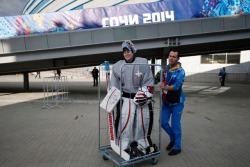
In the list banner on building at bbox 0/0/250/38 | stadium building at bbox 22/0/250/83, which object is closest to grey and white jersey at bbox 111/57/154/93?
banner on building at bbox 0/0/250/38

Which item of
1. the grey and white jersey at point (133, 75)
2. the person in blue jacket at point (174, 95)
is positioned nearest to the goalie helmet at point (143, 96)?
the grey and white jersey at point (133, 75)

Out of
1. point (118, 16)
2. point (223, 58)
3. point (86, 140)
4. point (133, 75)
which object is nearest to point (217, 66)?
point (223, 58)

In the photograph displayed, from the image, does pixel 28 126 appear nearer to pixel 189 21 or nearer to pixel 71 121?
pixel 71 121

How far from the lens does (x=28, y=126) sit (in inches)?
279

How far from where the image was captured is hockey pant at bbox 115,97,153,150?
13.0 ft

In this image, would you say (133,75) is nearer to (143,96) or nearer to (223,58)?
(143,96)

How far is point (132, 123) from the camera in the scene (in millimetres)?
4012

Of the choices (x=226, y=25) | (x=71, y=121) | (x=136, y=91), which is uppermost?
(x=226, y=25)

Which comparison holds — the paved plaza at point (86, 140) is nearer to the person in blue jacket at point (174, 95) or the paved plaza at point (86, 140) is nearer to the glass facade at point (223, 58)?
the person in blue jacket at point (174, 95)

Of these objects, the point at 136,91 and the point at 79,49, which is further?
the point at 79,49

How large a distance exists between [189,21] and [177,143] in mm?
9623

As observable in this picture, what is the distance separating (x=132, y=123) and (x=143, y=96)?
20.0 inches

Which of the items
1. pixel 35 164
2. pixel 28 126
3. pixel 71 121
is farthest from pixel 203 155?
pixel 28 126

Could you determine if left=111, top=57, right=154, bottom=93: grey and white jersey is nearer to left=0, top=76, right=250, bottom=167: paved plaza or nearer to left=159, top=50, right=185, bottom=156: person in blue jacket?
left=159, top=50, right=185, bottom=156: person in blue jacket
